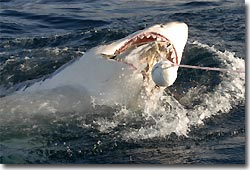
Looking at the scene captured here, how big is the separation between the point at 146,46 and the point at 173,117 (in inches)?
13.0

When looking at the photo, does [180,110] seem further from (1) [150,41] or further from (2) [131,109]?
(1) [150,41]

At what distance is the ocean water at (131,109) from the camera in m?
2.14

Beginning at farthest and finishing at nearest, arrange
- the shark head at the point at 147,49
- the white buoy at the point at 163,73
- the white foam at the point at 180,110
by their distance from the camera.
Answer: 1. the shark head at the point at 147,49
2. the white foam at the point at 180,110
3. the white buoy at the point at 163,73

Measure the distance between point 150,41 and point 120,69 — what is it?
19cm

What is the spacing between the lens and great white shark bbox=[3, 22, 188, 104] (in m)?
2.38

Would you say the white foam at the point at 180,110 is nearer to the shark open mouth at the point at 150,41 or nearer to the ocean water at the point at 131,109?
the ocean water at the point at 131,109

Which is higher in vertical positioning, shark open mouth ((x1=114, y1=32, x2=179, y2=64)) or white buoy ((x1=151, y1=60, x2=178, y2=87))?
shark open mouth ((x1=114, y1=32, x2=179, y2=64))

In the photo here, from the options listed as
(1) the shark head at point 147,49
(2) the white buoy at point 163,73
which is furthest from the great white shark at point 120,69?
(2) the white buoy at point 163,73

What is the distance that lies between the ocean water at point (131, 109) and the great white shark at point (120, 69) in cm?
5

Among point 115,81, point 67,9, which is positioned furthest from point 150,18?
point 115,81

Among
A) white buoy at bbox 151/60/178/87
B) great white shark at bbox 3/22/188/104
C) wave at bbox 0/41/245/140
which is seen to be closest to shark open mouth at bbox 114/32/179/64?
great white shark at bbox 3/22/188/104

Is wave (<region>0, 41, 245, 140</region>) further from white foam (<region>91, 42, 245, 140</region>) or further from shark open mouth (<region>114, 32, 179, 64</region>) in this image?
shark open mouth (<region>114, 32, 179, 64</region>)

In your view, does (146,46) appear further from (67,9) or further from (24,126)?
(67,9)

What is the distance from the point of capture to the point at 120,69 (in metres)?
2.38
